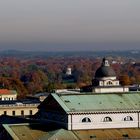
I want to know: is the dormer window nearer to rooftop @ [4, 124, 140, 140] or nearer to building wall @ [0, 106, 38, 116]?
rooftop @ [4, 124, 140, 140]

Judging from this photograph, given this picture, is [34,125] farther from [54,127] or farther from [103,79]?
[103,79]

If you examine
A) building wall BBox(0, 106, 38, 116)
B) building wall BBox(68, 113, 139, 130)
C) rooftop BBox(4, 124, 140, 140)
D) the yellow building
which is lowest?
the yellow building

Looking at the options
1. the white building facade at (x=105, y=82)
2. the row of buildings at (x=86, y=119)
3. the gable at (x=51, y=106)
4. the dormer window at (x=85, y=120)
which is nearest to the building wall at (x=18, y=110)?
the white building facade at (x=105, y=82)

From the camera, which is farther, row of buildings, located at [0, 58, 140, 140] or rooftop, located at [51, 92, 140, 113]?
rooftop, located at [51, 92, 140, 113]

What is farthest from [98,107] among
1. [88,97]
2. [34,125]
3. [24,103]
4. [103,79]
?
[24,103]

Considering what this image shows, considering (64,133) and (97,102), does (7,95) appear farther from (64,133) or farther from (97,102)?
(64,133)

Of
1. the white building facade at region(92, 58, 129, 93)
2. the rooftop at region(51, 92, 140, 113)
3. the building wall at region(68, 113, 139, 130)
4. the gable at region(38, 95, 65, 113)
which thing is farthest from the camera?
the white building facade at region(92, 58, 129, 93)

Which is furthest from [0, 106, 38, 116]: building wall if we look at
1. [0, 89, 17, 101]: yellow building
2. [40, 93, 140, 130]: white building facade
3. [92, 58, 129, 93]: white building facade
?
[40, 93, 140, 130]: white building facade

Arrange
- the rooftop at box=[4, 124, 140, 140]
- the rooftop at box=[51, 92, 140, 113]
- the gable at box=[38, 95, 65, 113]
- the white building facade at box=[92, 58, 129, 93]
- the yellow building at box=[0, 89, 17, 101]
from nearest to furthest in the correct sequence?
1. the rooftop at box=[4, 124, 140, 140]
2. the rooftop at box=[51, 92, 140, 113]
3. the gable at box=[38, 95, 65, 113]
4. the white building facade at box=[92, 58, 129, 93]
5. the yellow building at box=[0, 89, 17, 101]
